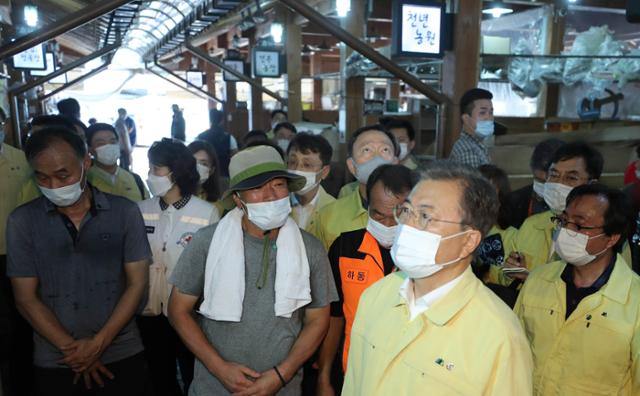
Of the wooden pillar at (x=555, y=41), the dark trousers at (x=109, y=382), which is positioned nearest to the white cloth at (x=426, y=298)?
the dark trousers at (x=109, y=382)

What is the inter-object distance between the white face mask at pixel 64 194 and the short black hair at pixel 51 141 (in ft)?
0.52

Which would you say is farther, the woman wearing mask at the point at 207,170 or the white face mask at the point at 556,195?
the woman wearing mask at the point at 207,170

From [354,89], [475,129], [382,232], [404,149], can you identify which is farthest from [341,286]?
[354,89]

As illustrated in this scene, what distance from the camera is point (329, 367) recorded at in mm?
2293

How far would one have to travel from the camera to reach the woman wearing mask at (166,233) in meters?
2.90

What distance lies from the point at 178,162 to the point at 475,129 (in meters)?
2.47

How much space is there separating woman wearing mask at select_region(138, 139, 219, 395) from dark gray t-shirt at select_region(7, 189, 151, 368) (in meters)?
0.45

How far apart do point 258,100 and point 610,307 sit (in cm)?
1171

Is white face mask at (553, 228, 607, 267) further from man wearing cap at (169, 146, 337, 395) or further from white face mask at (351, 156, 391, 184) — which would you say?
white face mask at (351, 156, 391, 184)

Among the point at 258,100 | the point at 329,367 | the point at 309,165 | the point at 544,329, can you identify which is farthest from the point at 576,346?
the point at 258,100

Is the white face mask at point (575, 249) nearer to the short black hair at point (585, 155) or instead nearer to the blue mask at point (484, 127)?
the short black hair at point (585, 155)

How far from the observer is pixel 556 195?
2859mm

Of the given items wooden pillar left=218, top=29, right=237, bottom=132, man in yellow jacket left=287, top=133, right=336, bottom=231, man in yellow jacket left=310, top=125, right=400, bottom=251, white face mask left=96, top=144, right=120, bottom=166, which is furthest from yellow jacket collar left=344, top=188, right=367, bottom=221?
wooden pillar left=218, top=29, right=237, bottom=132

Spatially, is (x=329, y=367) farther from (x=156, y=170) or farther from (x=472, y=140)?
(x=472, y=140)
